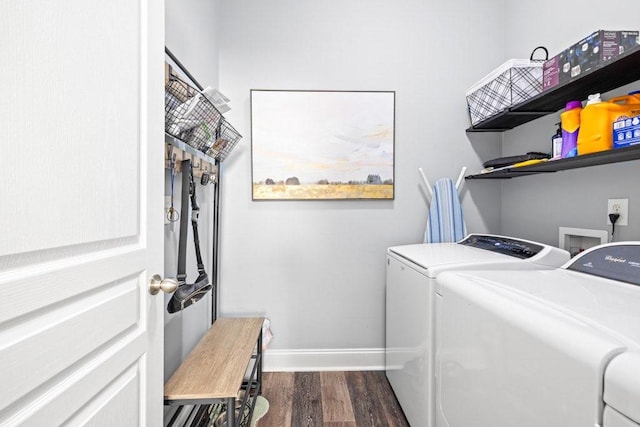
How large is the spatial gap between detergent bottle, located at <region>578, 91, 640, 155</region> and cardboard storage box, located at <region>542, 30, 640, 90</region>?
15 centimetres

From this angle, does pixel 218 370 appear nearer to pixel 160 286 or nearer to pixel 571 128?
pixel 160 286

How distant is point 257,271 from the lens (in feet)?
7.04

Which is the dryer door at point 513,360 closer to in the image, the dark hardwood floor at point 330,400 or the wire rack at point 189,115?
the dark hardwood floor at point 330,400

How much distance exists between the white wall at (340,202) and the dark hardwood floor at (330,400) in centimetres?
11

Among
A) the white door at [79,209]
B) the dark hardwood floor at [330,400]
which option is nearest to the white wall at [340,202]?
the dark hardwood floor at [330,400]

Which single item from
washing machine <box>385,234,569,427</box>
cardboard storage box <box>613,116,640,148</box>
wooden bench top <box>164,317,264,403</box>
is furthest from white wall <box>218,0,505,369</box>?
cardboard storage box <box>613,116,640,148</box>

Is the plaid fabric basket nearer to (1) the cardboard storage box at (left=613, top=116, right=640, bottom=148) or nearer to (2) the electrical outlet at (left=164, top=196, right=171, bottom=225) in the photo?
(1) the cardboard storage box at (left=613, top=116, right=640, bottom=148)

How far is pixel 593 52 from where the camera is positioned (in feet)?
3.97

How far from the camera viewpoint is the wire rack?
3.90 ft

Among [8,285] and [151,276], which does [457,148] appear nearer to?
[151,276]

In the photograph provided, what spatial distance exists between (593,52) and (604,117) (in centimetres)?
27

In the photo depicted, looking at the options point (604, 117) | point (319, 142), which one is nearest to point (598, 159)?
point (604, 117)

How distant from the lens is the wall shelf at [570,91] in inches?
45.7

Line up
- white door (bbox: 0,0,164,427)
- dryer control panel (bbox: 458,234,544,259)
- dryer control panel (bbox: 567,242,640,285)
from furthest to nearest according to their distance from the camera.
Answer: dryer control panel (bbox: 458,234,544,259), dryer control panel (bbox: 567,242,640,285), white door (bbox: 0,0,164,427)
